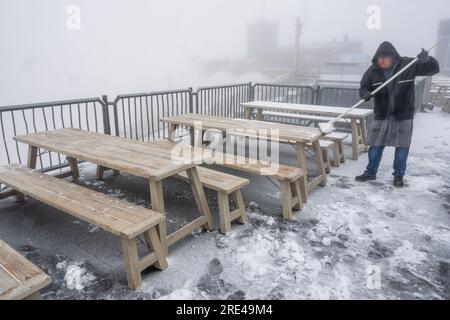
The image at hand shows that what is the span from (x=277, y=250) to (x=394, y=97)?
2997 mm

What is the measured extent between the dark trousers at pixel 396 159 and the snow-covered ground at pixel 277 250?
30 centimetres

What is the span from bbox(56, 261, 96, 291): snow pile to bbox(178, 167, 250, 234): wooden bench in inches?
54.6

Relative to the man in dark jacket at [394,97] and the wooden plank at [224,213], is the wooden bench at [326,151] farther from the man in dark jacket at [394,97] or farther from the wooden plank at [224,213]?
the wooden plank at [224,213]

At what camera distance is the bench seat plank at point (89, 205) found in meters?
2.58

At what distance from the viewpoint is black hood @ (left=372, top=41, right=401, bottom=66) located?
4617 millimetres

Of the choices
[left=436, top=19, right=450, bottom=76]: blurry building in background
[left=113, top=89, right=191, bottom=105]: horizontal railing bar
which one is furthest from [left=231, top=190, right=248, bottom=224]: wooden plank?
[left=436, top=19, right=450, bottom=76]: blurry building in background

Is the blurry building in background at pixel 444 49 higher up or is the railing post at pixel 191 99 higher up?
the blurry building in background at pixel 444 49

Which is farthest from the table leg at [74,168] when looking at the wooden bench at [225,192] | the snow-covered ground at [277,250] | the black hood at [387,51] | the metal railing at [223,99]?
the black hood at [387,51]

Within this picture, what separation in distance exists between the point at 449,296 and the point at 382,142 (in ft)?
Result: 8.98

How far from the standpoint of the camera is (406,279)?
2.78 metres

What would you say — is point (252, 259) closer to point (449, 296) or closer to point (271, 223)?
point (271, 223)

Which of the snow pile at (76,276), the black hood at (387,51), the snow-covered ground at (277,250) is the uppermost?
the black hood at (387,51)

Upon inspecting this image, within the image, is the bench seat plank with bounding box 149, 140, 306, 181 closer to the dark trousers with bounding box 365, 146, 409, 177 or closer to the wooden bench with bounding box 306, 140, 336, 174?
the wooden bench with bounding box 306, 140, 336, 174
